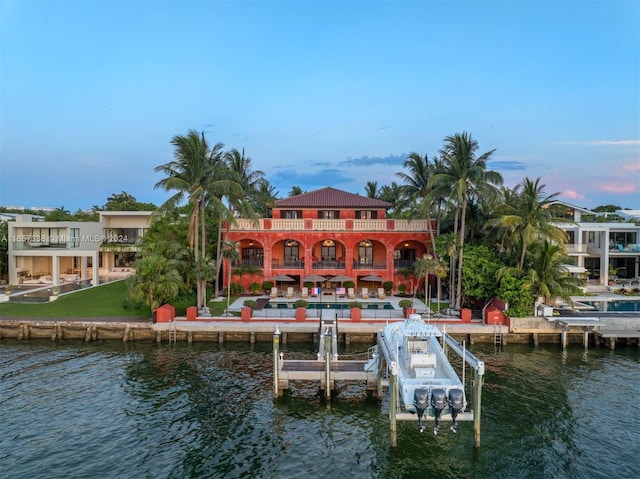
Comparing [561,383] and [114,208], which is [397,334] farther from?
[114,208]

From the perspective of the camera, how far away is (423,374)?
1695 centimetres

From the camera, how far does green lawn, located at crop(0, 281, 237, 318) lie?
104 feet

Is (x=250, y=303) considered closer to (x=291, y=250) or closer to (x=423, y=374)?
(x=291, y=250)

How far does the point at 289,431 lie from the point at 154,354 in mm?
13216

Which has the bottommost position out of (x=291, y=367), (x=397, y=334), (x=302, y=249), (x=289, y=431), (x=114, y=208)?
(x=289, y=431)

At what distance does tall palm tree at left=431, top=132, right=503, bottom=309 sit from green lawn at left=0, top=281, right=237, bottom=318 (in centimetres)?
2030

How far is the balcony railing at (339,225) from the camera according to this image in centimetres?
3981

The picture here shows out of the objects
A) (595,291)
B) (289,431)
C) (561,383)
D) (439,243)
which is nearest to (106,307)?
(289,431)

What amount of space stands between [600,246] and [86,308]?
5067cm

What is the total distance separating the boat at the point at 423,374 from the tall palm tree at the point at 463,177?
14.9m

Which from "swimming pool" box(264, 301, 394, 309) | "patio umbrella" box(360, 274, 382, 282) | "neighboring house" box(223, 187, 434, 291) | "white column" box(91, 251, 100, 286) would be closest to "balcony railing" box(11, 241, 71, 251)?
"white column" box(91, 251, 100, 286)

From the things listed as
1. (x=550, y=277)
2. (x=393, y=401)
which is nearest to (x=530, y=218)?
(x=550, y=277)

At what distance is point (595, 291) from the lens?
41594 millimetres

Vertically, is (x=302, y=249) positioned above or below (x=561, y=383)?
above
